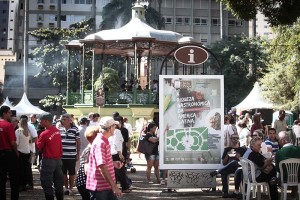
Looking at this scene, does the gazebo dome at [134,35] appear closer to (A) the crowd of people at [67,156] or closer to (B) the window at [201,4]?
(A) the crowd of people at [67,156]

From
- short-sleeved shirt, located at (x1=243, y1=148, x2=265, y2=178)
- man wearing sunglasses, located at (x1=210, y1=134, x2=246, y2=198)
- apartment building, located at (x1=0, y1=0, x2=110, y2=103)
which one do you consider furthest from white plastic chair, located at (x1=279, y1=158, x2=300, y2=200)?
apartment building, located at (x1=0, y1=0, x2=110, y2=103)

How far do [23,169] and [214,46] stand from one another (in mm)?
51135

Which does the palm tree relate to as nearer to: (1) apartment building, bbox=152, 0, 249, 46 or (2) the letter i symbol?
(1) apartment building, bbox=152, 0, 249, 46

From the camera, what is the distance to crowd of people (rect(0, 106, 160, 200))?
7941 mm

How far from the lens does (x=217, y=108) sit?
14.5 meters

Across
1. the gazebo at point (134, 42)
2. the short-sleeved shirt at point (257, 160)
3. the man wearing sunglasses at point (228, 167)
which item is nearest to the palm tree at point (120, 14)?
the gazebo at point (134, 42)

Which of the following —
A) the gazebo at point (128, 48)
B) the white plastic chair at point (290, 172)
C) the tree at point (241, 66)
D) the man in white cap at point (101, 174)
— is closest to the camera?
the man in white cap at point (101, 174)

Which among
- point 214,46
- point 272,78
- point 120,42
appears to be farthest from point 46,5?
point 120,42

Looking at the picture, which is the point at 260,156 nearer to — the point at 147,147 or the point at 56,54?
the point at 147,147

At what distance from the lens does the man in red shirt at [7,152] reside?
457 inches

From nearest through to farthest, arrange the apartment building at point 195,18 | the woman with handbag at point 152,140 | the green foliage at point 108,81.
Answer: the woman with handbag at point 152,140 → the green foliage at point 108,81 → the apartment building at point 195,18

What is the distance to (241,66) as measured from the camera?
6069cm

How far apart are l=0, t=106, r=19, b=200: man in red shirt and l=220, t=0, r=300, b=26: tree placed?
5.33 m

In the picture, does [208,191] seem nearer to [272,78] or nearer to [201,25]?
[272,78]
